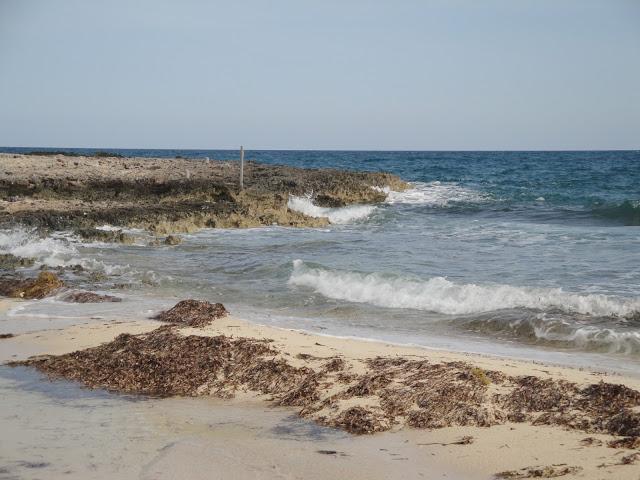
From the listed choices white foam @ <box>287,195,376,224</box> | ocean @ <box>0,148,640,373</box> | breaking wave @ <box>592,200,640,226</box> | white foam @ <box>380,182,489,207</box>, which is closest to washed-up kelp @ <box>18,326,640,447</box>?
ocean @ <box>0,148,640,373</box>

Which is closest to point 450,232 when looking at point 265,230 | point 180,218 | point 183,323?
point 265,230

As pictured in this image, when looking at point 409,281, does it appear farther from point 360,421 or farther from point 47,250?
point 47,250

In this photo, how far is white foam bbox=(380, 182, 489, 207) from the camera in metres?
27.4

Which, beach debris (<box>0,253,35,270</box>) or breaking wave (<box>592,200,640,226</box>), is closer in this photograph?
beach debris (<box>0,253,35,270</box>)

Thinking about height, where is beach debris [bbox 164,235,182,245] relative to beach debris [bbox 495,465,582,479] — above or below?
below

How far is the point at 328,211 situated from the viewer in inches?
879

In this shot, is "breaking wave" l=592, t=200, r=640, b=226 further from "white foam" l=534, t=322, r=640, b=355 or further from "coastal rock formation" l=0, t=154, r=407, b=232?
"white foam" l=534, t=322, r=640, b=355

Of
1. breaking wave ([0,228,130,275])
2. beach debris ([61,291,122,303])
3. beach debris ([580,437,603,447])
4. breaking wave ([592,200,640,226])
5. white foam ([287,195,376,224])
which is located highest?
breaking wave ([592,200,640,226])

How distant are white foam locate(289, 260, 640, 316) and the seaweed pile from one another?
3469 mm

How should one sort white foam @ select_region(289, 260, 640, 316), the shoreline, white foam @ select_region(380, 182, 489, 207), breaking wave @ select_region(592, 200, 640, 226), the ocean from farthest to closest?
white foam @ select_region(380, 182, 489, 207) → breaking wave @ select_region(592, 200, 640, 226) → white foam @ select_region(289, 260, 640, 316) → the ocean → the shoreline

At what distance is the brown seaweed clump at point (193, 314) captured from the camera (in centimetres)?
798

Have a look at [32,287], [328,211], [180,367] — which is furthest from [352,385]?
[328,211]

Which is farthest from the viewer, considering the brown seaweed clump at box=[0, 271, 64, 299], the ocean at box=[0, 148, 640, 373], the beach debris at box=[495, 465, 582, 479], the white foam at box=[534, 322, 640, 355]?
the brown seaweed clump at box=[0, 271, 64, 299]

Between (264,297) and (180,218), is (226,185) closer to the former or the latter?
(180,218)
